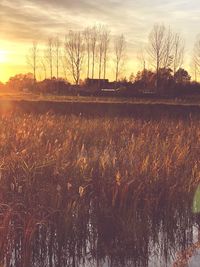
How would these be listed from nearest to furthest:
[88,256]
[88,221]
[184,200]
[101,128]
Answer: [88,256] < [88,221] < [184,200] < [101,128]

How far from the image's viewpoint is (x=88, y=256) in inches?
149

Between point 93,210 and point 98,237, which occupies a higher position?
point 93,210

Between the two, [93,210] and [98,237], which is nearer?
[98,237]

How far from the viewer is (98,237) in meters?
4.03

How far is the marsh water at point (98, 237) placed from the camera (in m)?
3.67

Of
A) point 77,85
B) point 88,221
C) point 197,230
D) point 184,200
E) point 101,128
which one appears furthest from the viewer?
point 77,85

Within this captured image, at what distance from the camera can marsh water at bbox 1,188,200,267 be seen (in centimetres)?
367

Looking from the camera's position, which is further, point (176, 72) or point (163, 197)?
point (176, 72)

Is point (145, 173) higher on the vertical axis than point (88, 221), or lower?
higher

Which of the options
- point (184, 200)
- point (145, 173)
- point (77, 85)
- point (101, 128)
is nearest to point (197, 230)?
point (184, 200)

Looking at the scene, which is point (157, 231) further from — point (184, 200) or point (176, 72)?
point (176, 72)

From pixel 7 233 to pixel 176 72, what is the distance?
43390mm

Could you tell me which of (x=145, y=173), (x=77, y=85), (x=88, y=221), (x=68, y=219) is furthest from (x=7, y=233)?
(x=77, y=85)

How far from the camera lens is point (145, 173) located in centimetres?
483
